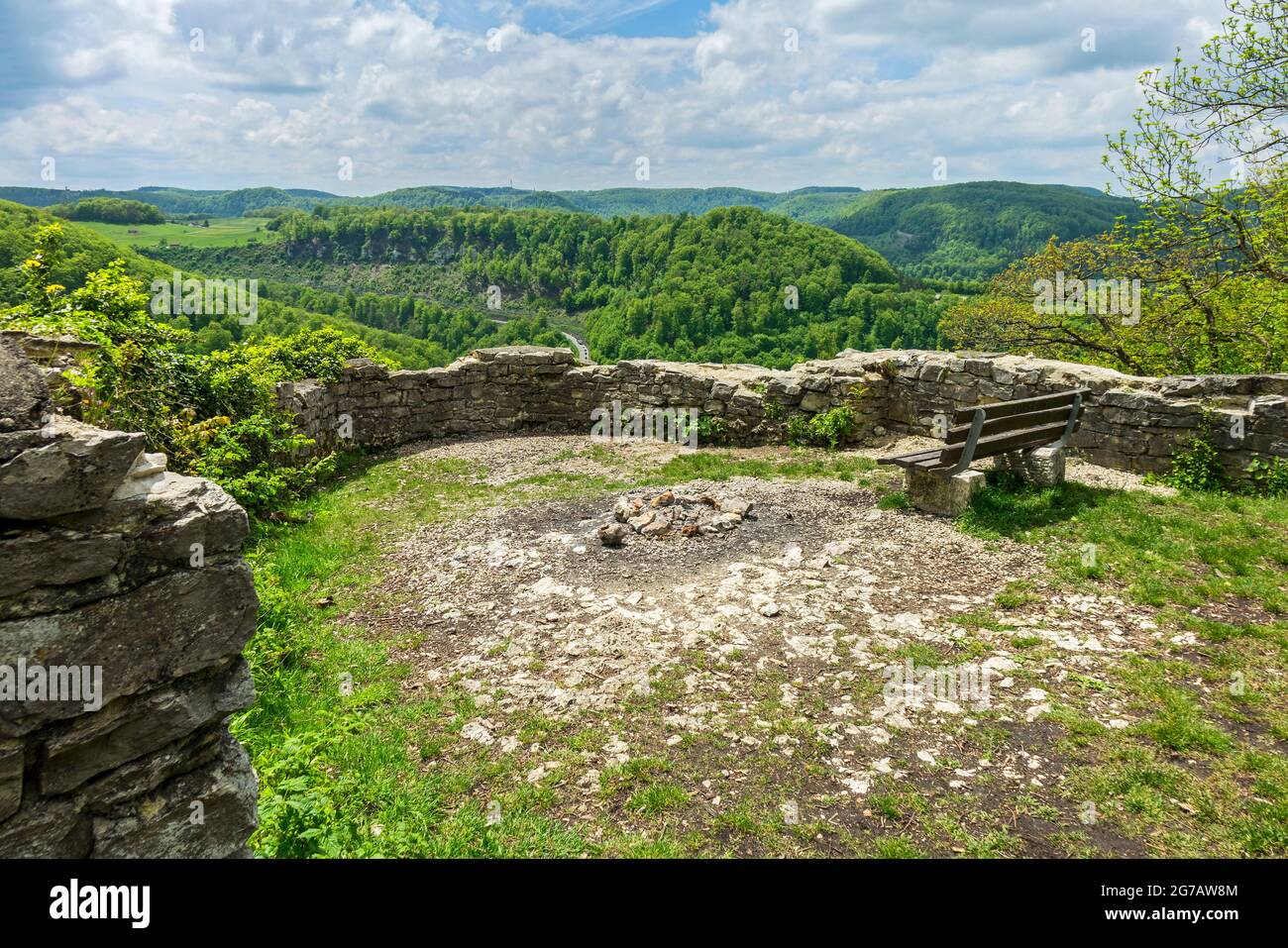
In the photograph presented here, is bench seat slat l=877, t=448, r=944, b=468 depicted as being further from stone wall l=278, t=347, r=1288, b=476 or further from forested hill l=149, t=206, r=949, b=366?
forested hill l=149, t=206, r=949, b=366

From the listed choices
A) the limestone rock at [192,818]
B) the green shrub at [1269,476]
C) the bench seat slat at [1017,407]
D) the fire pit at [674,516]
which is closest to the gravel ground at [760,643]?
the fire pit at [674,516]

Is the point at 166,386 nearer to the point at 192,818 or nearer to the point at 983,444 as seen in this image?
the point at 192,818

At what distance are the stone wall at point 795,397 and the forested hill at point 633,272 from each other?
6.95m

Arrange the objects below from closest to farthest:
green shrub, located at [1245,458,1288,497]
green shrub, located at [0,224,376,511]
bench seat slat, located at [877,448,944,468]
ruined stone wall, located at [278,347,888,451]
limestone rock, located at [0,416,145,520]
Answer: limestone rock, located at [0,416,145,520] → green shrub, located at [0,224,376,511] → green shrub, located at [1245,458,1288,497] → bench seat slat, located at [877,448,944,468] → ruined stone wall, located at [278,347,888,451]

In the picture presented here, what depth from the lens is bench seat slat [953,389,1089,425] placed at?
765 centimetres

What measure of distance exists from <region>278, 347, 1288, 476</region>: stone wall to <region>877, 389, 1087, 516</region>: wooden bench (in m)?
1.72

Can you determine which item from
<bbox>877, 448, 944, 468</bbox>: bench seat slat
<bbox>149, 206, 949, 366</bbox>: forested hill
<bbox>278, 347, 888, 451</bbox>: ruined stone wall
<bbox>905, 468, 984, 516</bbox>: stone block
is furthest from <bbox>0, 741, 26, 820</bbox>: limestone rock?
<bbox>149, 206, 949, 366</bbox>: forested hill

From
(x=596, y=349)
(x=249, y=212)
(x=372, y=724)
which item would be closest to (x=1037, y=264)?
(x=372, y=724)

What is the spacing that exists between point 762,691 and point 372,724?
271cm

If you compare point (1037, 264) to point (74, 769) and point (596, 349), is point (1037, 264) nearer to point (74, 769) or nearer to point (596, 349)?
point (74, 769)

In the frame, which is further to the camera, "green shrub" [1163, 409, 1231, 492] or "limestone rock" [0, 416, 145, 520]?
"green shrub" [1163, 409, 1231, 492]

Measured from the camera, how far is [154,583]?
245 cm

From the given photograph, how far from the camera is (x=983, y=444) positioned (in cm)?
756

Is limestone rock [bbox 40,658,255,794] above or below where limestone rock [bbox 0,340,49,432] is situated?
below
